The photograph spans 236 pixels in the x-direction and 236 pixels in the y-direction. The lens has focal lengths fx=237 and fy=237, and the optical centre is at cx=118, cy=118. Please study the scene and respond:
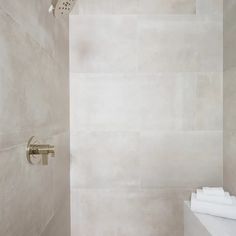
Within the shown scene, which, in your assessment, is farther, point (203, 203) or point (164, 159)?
point (164, 159)

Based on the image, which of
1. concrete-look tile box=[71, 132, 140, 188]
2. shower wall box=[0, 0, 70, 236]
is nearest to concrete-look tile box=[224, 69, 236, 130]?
concrete-look tile box=[71, 132, 140, 188]

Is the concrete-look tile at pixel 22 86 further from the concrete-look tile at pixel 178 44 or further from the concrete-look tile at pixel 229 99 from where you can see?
the concrete-look tile at pixel 229 99

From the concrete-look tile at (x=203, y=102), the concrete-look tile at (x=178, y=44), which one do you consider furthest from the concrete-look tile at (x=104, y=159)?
the concrete-look tile at (x=178, y=44)

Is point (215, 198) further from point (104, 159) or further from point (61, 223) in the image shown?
Answer: point (61, 223)

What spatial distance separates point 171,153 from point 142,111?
30 centimetres

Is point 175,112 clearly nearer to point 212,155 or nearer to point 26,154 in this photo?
point 212,155

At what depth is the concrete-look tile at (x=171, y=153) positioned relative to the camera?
141 cm

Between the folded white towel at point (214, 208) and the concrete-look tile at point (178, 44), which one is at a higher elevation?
the concrete-look tile at point (178, 44)

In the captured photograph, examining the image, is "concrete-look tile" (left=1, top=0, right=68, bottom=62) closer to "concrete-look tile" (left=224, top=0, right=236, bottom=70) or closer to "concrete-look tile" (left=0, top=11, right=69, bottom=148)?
"concrete-look tile" (left=0, top=11, right=69, bottom=148)

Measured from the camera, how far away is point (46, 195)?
36.4 inches

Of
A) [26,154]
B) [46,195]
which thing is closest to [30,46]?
[26,154]

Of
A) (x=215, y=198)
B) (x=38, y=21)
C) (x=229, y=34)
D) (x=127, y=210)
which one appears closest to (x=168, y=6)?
(x=229, y=34)

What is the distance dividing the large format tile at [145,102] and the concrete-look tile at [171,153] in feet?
0.18

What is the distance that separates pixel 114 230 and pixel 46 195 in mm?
665
